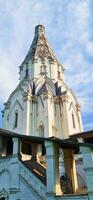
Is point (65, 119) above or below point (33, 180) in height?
above

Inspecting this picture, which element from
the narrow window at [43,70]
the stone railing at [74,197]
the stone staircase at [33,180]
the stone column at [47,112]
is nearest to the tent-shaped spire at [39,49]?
the narrow window at [43,70]

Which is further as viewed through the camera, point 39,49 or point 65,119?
point 39,49

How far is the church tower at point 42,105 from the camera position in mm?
27469

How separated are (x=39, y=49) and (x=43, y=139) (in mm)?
30132

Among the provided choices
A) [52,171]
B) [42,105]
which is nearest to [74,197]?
[52,171]

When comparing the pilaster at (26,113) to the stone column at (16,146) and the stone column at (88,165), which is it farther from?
the stone column at (88,165)

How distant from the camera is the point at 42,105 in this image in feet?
94.7

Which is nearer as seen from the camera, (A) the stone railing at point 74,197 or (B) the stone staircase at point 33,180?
(A) the stone railing at point 74,197

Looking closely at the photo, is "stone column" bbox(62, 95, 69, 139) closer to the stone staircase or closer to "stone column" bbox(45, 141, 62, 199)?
the stone staircase

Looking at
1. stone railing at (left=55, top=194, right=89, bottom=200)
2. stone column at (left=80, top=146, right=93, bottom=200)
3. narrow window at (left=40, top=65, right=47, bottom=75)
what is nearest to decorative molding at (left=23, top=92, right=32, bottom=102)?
narrow window at (left=40, top=65, right=47, bottom=75)

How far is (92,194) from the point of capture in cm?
973

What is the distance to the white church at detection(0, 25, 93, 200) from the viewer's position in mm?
11500

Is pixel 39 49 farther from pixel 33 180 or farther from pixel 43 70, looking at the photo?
pixel 33 180

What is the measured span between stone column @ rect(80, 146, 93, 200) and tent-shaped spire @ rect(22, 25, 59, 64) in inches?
1108
